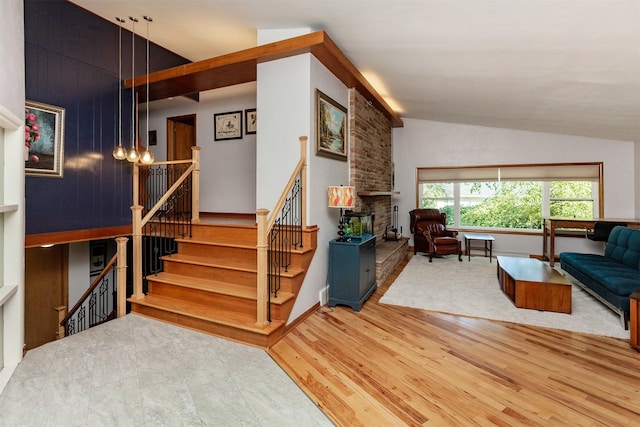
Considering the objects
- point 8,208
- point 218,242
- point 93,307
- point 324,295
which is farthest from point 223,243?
point 93,307

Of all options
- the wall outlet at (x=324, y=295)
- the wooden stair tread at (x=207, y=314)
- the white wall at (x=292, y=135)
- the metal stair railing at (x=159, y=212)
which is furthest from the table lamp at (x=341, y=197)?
the metal stair railing at (x=159, y=212)

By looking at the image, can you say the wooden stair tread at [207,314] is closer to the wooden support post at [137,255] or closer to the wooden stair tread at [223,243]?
the wooden support post at [137,255]

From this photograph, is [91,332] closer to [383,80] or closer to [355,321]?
[355,321]

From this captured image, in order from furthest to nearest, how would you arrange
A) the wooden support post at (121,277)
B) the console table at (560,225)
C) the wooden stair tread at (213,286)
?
the console table at (560,225) → the wooden support post at (121,277) → the wooden stair tread at (213,286)

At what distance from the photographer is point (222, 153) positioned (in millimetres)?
5965

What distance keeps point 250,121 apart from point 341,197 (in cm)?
300

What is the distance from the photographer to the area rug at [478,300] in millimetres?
3176

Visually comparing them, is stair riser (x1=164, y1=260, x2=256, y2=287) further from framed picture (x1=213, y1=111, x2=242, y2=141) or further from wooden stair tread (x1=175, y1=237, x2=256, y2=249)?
framed picture (x1=213, y1=111, x2=242, y2=141)

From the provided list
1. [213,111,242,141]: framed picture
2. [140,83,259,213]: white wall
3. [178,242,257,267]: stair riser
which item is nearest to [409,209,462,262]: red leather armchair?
[140,83,259,213]: white wall

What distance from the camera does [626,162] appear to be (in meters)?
5.72

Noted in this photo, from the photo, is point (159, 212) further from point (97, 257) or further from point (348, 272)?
point (348, 272)

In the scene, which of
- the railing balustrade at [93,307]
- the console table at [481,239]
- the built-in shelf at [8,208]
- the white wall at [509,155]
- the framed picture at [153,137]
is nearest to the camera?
the built-in shelf at [8,208]

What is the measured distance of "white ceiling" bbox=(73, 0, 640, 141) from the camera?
2.34 metres

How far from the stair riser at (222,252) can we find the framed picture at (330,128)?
1.39 m
